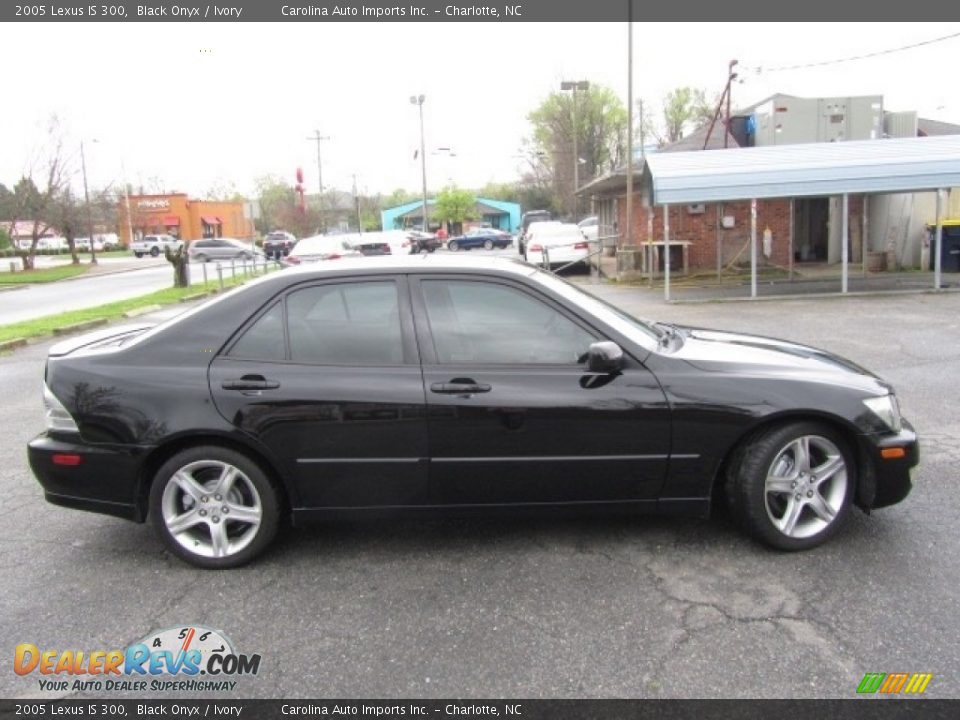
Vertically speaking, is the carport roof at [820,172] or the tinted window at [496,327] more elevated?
the carport roof at [820,172]

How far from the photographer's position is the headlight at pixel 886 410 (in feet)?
12.0

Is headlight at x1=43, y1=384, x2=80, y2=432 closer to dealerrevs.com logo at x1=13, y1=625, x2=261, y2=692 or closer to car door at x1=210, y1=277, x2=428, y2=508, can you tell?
car door at x1=210, y1=277, x2=428, y2=508

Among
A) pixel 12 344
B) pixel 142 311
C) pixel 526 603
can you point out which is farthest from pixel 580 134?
pixel 526 603

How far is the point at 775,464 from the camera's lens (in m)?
3.66

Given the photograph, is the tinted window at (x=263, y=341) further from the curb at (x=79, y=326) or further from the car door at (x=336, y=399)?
the curb at (x=79, y=326)

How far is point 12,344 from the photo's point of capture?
1174 centimetres

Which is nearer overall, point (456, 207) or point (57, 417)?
point (57, 417)

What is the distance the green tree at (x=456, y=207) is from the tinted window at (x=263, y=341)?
72611 mm

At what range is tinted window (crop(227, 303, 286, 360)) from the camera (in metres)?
3.74

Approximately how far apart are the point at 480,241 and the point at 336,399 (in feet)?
156

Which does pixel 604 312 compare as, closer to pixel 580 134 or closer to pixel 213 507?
pixel 213 507

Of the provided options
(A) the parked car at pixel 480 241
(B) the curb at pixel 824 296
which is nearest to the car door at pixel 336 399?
(B) the curb at pixel 824 296
